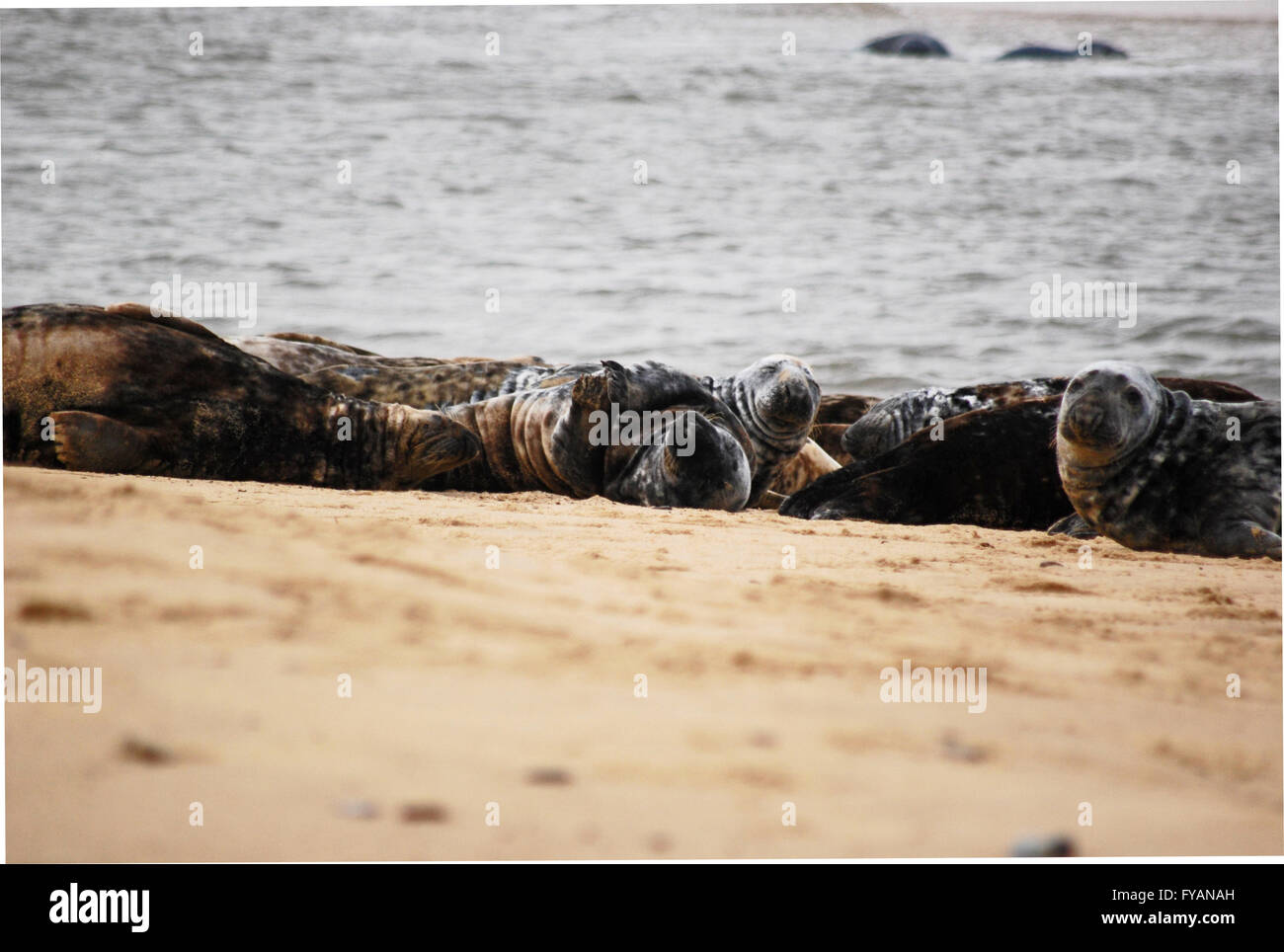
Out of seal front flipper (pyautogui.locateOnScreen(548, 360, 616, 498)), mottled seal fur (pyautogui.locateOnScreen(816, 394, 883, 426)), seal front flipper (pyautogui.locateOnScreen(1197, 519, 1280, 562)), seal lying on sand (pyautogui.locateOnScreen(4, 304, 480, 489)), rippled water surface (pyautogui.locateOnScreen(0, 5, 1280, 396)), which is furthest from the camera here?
rippled water surface (pyautogui.locateOnScreen(0, 5, 1280, 396))

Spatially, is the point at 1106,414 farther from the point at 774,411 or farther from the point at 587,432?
the point at 587,432

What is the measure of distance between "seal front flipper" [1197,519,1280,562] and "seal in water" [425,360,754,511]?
76.8 inches

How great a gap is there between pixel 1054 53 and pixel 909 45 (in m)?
1.87

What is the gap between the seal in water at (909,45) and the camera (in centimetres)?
1210

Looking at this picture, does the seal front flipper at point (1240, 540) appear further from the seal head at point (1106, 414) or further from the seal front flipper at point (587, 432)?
the seal front flipper at point (587, 432)

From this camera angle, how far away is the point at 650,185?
1329cm

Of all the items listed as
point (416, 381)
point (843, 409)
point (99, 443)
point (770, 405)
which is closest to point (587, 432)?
point (770, 405)

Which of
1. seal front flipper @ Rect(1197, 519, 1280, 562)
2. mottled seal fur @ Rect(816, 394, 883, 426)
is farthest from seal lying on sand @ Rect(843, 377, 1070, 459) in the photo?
seal front flipper @ Rect(1197, 519, 1280, 562)

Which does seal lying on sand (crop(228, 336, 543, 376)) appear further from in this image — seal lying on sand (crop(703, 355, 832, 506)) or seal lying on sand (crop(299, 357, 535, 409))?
seal lying on sand (crop(703, 355, 832, 506))

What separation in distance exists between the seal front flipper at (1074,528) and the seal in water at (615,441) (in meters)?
1.39

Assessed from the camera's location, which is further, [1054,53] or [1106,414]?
[1054,53]

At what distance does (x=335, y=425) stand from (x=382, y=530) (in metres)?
2.31

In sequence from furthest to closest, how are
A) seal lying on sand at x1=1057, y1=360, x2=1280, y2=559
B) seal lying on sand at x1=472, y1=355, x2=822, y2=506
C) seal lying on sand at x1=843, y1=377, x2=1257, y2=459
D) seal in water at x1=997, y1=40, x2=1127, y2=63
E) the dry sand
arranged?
seal in water at x1=997, y1=40, x2=1127, y2=63 < seal lying on sand at x1=843, y1=377, x2=1257, y2=459 < seal lying on sand at x1=472, y1=355, x2=822, y2=506 < seal lying on sand at x1=1057, y1=360, x2=1280, y2=559 < the dry sand

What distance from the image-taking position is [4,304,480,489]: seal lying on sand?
4.39 metres
